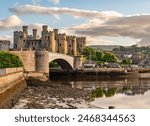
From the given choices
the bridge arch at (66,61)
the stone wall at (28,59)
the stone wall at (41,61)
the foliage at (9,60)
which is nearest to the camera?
the foliage at (9,60)

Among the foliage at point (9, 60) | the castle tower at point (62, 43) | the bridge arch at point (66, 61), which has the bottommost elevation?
the bridge arch at point (66, 61)

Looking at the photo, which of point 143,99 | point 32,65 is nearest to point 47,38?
point 32,65

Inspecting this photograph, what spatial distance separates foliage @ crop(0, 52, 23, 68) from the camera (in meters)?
27.7

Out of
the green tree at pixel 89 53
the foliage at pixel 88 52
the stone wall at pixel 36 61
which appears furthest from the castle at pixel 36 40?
the stone wall at pixel 36 61

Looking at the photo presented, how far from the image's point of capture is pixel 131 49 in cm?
13125

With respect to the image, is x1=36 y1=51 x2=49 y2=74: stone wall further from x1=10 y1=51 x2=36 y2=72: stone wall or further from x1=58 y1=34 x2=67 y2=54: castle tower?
x1=58 y1=34 x2=67 y2=54: castle tower

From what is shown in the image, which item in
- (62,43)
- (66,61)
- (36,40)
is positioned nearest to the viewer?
(66,61)

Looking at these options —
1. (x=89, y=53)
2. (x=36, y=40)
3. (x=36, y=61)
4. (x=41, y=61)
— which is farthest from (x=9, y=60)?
(x=89, y=53)

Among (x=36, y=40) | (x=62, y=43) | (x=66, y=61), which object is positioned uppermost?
(x=36, y=40)

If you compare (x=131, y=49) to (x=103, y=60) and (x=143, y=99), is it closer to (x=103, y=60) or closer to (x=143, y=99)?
(x=103, y=60)

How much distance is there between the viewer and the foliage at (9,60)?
27.7 m

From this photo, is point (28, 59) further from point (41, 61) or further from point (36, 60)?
point (41, 61)

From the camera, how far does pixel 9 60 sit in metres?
28.2

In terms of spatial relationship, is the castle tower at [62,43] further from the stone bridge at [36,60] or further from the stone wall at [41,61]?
the stone wall at [41,61]
